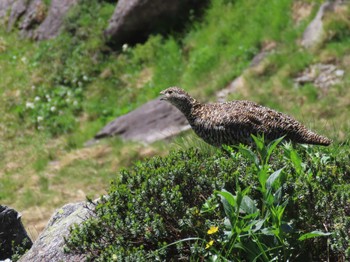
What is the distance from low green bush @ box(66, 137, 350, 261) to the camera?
5176mm

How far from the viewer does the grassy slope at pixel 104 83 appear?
13.7 m

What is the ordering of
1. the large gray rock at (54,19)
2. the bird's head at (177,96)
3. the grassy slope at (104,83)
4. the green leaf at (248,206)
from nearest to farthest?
the green leaf at (248,206), the bird's head at (177,96), the grassy slope at (104,83), the large gray rock at (54,19)

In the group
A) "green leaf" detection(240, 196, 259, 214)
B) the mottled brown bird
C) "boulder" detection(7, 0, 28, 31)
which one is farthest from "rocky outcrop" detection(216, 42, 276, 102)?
"green leaf" detection(240, 196, 259, 214)

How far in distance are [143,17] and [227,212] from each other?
13204 mm

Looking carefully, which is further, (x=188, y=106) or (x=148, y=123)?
(x=148, y=123)

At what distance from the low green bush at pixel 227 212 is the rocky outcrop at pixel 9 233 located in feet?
4.16

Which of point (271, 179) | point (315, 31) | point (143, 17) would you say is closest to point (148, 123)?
point (315, 31)

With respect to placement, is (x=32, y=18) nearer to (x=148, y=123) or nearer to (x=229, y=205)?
(x=148, y=123)

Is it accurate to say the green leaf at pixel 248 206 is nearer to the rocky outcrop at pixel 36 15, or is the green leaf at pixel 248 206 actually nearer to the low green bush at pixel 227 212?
the low green bush at pixel 227 212

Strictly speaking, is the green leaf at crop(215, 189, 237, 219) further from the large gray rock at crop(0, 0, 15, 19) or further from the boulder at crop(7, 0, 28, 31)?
the large gray rock at crop(0, 0, 15, 19)

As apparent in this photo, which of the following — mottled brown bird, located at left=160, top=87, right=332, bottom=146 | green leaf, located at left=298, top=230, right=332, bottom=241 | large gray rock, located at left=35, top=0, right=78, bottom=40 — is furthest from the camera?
large gray rock, located at left=35, top=0, right=78, bottom=40

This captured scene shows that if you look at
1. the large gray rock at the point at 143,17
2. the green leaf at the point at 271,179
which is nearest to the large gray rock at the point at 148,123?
the large gray rock at the point at 143,17

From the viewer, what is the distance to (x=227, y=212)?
5.18 m

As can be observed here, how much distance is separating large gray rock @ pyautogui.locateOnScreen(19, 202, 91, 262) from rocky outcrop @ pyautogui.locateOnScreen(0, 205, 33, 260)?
0.38 meters
